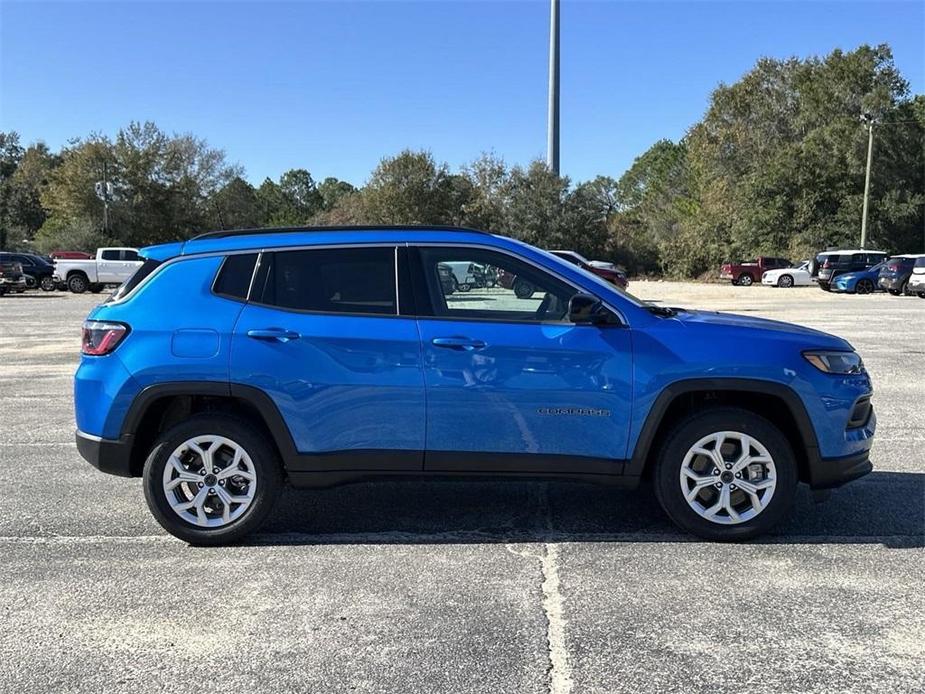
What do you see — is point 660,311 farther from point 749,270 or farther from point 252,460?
point 749,270

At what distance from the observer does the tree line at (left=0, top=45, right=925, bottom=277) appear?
48.3 metres

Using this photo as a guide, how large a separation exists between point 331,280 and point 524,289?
1120mm

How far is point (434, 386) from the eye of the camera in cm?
416

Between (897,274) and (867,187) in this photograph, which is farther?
(867,187)

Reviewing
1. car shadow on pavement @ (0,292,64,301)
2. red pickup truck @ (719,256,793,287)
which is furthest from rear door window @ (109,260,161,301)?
red pickup truck @ (719,256,793,287)

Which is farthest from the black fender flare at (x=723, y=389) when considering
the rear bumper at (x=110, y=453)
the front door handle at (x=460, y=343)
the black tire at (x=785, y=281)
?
the black tire at (x=785, y=281)

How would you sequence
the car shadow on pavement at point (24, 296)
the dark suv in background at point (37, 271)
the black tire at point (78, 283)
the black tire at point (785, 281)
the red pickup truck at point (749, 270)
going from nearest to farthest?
the car shadow on pavement at point (24, 296), the black tire at point (78, 283), the dark suv in background at point (37, 271), the black tire at point (785, 281), the red pickup truck at point (749, 270)

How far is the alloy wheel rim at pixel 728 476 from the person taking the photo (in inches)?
167

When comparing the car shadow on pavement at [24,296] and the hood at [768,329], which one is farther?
the car shadow on pavement at [24,296]

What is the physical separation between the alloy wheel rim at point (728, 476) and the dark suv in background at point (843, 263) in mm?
32503

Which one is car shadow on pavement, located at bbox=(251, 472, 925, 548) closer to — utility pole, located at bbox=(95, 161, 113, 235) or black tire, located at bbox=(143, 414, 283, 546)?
black tire, located at bbox=(143, 414, 283, 546)

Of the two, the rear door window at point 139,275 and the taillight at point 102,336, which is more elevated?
the rear door window at point 139,275

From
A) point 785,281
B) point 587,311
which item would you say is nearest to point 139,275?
point 587,311

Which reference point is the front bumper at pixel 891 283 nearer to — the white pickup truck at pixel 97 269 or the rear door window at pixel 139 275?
the white pickup truck at pixel 97 269
